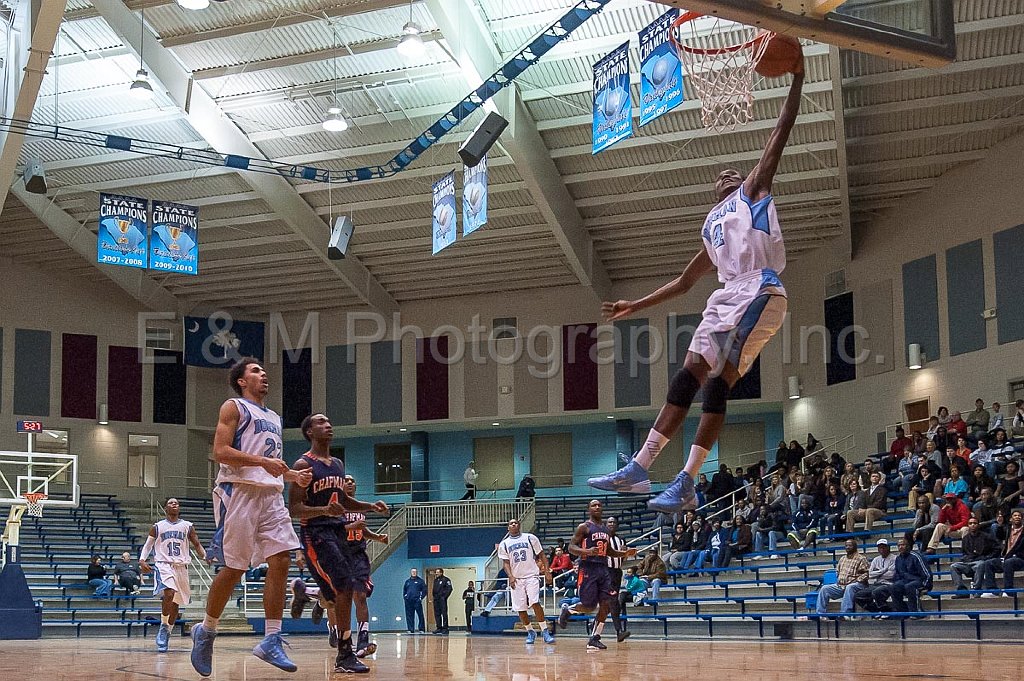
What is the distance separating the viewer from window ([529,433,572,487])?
35.2 m

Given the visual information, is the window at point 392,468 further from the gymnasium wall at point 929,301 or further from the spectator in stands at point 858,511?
the spectator in stands at point 858,511

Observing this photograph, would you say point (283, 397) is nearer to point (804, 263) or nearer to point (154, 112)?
point (154, 112)

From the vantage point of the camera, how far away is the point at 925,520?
18.2 metres

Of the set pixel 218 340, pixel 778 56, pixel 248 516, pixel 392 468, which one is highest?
pixel 218 340

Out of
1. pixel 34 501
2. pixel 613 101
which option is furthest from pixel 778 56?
pixel 34 501

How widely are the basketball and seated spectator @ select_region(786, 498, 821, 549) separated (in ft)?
53.6

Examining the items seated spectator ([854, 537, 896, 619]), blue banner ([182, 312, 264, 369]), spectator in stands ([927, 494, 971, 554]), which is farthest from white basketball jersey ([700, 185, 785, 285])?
blue banner ([182, 312, 264, 369])

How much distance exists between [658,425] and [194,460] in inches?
1254

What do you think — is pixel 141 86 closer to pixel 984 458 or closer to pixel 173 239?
pixel 173 239

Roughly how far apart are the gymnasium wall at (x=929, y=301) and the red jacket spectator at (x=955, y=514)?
802 centimetres

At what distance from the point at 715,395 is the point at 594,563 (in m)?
10.3

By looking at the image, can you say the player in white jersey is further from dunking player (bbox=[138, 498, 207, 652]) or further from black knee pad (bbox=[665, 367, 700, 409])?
black knee pad (bbox=[665, 367, 700, 409])

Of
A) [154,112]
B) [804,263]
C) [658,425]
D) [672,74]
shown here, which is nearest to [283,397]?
[154,112]

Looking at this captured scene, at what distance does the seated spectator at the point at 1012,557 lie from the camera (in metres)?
15.2
